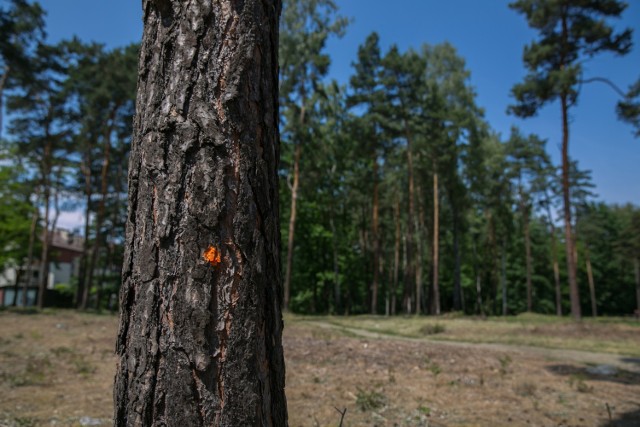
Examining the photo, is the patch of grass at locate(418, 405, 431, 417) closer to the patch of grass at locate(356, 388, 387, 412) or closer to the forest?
the patch of grass at locate(356, 388, 387, 412)

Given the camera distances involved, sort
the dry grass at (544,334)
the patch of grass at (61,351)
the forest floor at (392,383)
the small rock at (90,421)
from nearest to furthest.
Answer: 1. the small rock at (90,421)
2. the forest floor at (392,383)
3. the patch of grass at (61,351)
4. the dry grass at (544,334)

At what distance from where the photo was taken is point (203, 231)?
162 centimetres

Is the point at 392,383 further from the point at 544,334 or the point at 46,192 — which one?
the point at 46,192

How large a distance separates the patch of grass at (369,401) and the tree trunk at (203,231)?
3598 millimetres

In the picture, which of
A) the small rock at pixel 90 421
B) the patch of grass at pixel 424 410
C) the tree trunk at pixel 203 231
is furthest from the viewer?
the patch of grass at pixel 424 410

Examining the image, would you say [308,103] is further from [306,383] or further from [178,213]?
[178,213]

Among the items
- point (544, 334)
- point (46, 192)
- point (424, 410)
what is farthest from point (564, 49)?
point (46, 192)

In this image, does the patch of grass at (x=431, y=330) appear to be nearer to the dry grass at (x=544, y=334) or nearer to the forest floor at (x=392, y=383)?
the dry grass at (x=544, y=334)

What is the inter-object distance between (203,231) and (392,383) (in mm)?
5463

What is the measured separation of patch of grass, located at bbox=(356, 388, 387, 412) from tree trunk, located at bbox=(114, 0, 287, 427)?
3598 millimetres

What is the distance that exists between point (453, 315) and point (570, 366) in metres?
15.9

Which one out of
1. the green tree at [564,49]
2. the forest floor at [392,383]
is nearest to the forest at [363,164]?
the green tree at [564,49]

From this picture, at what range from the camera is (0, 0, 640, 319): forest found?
19.2m

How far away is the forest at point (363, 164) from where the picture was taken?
19172 mm
